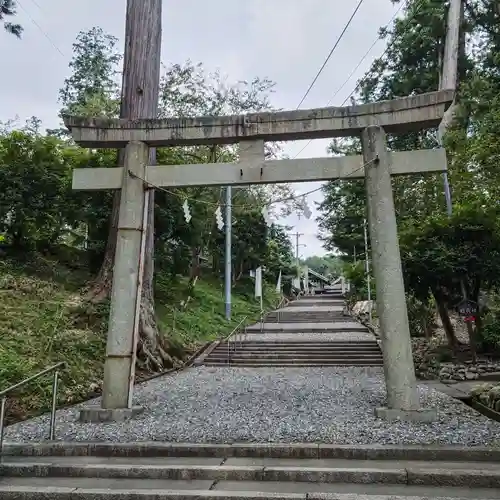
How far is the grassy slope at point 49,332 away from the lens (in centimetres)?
656

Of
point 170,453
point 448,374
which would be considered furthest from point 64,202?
point 448,374

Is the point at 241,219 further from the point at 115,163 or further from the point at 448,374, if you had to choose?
the point at 448,374

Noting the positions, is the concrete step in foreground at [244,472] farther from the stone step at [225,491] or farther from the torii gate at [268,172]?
Answer: the torii gate at [268,172]

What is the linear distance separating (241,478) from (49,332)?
5.71m

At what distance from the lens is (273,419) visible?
5.36 meters

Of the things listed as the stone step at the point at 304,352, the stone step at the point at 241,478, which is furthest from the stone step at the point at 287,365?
the stone step at the point at 241,478

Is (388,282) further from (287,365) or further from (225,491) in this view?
(287,365)

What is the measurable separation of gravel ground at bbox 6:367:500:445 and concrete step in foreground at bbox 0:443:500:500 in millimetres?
275

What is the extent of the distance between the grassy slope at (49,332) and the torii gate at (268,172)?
5.39ft

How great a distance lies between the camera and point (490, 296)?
1294 centimetres

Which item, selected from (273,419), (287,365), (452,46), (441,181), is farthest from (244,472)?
(452,46)

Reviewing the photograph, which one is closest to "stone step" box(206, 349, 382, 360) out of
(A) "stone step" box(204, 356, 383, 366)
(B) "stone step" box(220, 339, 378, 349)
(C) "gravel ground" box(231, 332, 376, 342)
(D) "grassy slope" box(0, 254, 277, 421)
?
(A) "stone step" box(204, 356, 383, 366)

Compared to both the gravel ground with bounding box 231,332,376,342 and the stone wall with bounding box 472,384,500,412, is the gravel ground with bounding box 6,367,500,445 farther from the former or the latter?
the gravel ground with bounding box 231,332,376,342

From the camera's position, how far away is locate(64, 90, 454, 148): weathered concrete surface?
5.70 meters
